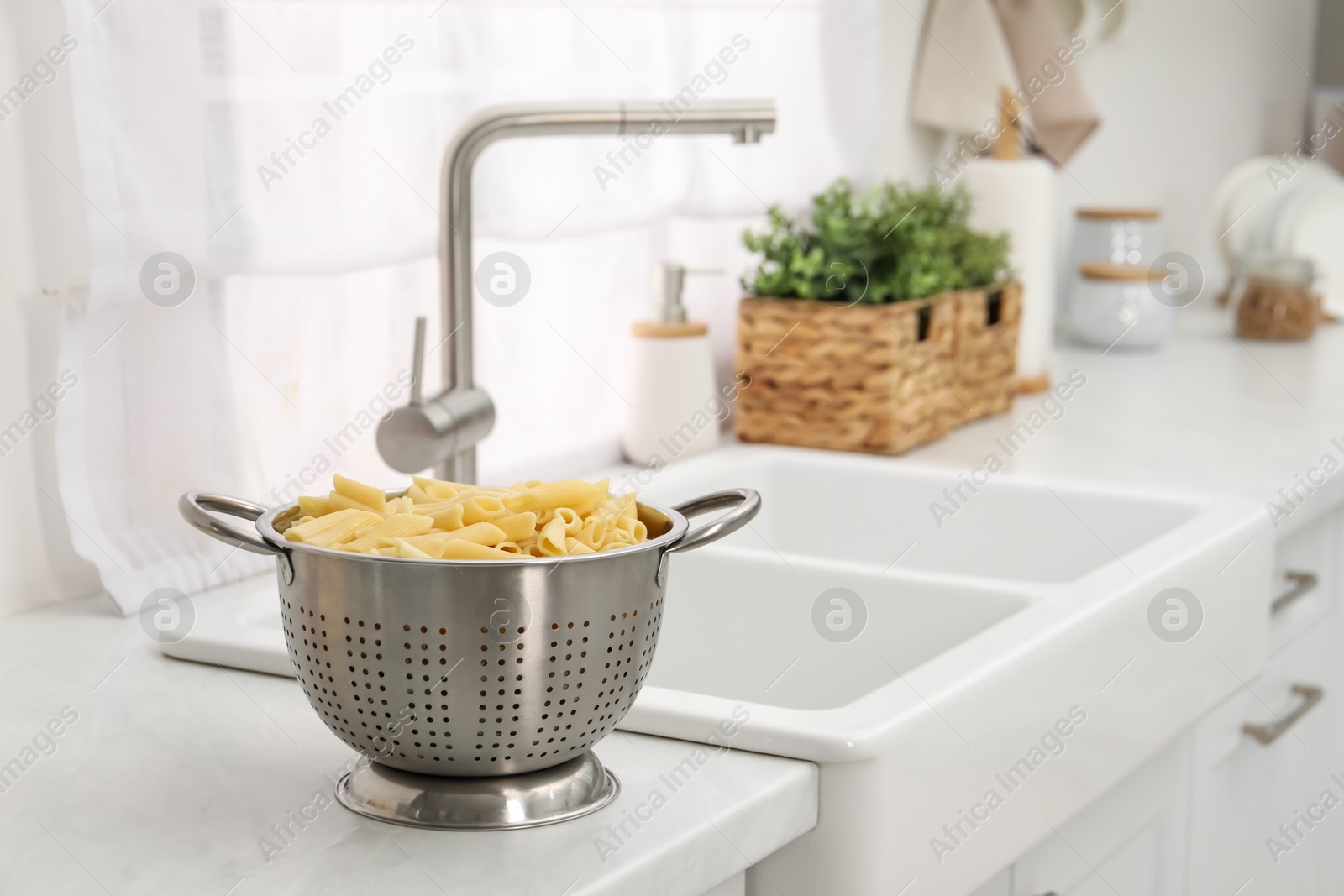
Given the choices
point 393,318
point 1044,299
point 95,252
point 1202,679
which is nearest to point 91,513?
point 95,252

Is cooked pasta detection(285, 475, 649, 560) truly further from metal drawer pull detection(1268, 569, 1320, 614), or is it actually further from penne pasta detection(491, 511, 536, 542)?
metal drawer pull detection(1268, 569, 1320, 614)

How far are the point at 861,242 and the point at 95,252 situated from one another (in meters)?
0.85

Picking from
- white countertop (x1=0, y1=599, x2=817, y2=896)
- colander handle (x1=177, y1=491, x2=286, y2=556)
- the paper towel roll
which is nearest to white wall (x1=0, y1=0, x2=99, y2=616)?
white countertop (x1=0, y1=599, x2=817, y2=896)

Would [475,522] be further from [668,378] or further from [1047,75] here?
[1047,75]

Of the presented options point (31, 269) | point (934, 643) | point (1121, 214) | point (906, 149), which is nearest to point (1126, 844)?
point (934, 643)

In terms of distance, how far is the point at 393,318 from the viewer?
1.23 meters

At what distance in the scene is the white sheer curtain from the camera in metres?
0.98

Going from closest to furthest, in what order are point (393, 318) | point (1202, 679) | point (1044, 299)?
1. point (1202, 679)
2. point (393, 318)
3. point (1044, 299)

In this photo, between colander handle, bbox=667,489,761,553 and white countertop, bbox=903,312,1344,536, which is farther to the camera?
white countertop, bbox=903,312,1344,536

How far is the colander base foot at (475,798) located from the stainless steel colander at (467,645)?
1 cm

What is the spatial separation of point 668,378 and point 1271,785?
739 mm

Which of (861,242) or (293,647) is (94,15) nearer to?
(293,647)

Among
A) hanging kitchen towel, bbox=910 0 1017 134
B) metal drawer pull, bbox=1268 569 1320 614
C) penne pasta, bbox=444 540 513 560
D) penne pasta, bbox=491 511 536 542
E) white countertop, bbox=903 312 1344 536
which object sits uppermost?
hanging kitchen towel, bbox=910 0 1017 134

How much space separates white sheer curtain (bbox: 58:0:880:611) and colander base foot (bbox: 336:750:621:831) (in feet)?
1.35
